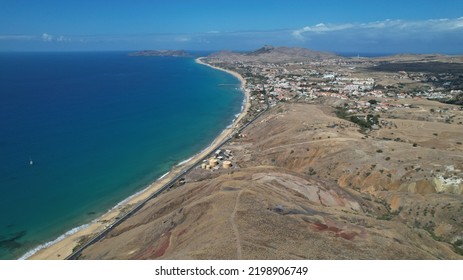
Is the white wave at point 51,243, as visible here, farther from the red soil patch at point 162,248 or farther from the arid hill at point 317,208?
the red soil patch at point 162,248

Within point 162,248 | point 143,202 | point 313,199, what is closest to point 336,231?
point 313,199

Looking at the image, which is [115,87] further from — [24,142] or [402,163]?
[402,163]

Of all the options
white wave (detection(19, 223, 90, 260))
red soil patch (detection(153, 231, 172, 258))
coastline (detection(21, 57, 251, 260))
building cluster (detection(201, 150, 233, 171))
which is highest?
red soil patch (detection(153, 231, 172, 258))

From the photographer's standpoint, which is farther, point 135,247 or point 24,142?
point 24,142

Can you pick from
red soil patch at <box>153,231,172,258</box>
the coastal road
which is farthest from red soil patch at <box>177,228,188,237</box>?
the coastal road

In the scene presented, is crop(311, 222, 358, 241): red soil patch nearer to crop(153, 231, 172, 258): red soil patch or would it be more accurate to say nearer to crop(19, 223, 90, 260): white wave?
crop(153, 231, 172, 258): red soil patch

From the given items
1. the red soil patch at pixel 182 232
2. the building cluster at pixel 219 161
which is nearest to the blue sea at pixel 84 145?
the building cluster at pixel 219 161

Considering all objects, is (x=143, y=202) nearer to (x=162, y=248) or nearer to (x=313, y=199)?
(x=162, y=248)

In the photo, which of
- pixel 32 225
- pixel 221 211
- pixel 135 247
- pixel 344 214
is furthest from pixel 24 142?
pixel 344 214
